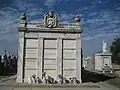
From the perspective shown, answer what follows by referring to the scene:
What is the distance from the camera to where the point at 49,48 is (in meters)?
20.9

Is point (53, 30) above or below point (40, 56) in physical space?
above

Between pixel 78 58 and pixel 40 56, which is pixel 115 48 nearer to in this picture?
pixel 78 58

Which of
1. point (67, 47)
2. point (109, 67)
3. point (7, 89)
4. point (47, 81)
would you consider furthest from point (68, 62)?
point (109, 67)

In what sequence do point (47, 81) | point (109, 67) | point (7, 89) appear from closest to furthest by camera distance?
point (7, 89)
point (47, 81)
point (109, 67)

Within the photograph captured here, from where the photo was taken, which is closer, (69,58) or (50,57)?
(50,57)

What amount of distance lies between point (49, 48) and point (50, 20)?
2.59m

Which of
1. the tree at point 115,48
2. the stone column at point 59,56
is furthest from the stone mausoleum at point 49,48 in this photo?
the tree at point 115,48

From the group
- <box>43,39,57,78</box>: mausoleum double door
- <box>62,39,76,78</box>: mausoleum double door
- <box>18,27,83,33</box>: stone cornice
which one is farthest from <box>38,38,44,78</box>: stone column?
<box>62,39,76,78</box>: mausoleum double door

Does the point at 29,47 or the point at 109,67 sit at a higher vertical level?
the point at 29,47

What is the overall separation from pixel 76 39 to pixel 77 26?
123 cm

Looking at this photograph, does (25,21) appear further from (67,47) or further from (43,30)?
(67,47)

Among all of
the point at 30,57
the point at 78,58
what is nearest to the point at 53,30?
the point at 30,57

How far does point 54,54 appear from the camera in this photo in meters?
20.9

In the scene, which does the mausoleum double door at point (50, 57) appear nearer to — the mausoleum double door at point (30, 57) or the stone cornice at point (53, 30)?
the mausoleum double door at point (30, 57)
